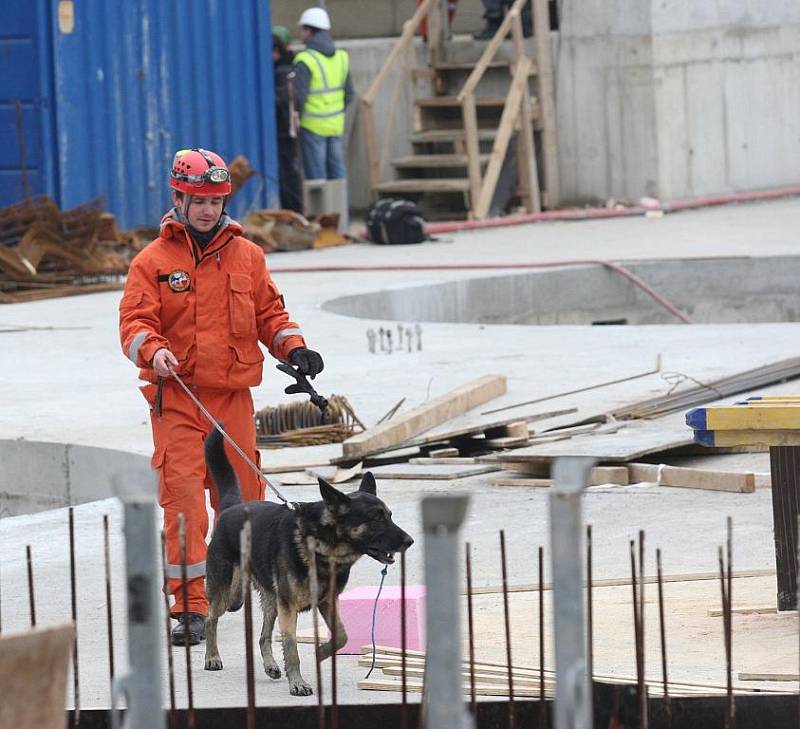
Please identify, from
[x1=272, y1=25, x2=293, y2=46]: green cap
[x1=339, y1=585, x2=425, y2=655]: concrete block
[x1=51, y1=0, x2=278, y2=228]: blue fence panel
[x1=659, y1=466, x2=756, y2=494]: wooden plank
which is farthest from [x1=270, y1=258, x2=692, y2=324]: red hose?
[x1=339, y1=585, x2=425, y2=655]: concrete block

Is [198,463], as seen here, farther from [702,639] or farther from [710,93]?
[710,93]

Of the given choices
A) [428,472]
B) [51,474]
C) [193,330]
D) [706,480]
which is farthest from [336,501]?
[51,474]

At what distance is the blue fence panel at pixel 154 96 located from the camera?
18.8m

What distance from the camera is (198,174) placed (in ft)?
20.1

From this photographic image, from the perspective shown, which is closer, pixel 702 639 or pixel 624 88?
pixel 702 639

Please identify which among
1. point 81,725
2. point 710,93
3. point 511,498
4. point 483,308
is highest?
point 710,93

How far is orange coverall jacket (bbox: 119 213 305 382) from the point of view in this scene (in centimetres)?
621

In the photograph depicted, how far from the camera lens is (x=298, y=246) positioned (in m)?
19.8

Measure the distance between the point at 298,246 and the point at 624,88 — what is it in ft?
18.7

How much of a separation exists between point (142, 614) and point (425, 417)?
6.36 metres

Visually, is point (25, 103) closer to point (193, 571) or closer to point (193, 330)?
point (193, 330)

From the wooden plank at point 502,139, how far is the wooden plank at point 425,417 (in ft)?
38.2

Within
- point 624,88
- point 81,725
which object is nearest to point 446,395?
point 81,725

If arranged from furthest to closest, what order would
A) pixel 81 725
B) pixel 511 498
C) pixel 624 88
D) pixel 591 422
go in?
pixel 624 88 < pixel 591 422 < pixel 511 498 < pixel 81 725
